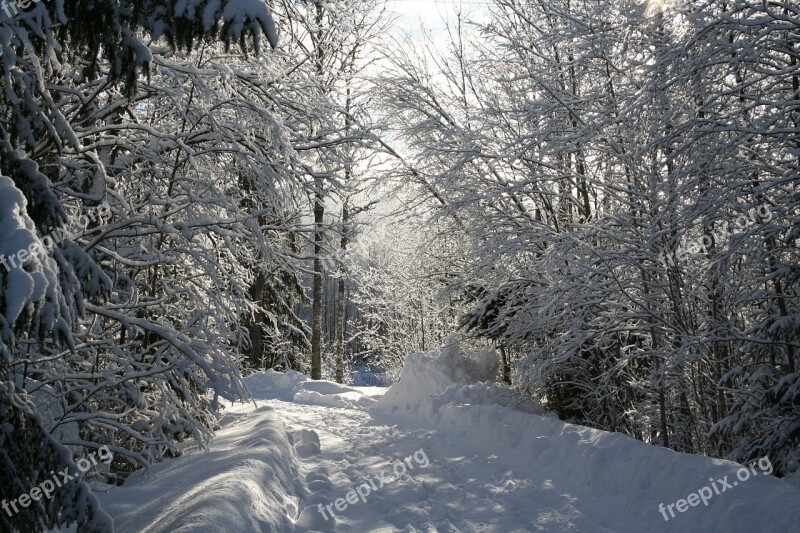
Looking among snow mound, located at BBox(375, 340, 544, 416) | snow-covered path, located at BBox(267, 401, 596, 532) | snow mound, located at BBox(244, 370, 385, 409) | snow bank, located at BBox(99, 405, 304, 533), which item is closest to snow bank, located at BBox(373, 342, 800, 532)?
snow-covered path, located at BBox(267, 401, 596, 532)

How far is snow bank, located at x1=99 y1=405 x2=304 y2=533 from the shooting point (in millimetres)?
3752

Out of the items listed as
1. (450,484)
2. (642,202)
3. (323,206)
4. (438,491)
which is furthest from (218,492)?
(642,202)

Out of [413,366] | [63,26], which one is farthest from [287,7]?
[413,366]

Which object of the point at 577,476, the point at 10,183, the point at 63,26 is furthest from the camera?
the point at 577,476

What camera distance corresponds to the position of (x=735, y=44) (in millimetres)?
5066

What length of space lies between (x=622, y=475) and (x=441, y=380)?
705 centimetres

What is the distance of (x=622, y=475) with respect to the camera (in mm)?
5293

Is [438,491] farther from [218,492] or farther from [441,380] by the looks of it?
[441,380]

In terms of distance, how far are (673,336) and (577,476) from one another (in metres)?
2.58

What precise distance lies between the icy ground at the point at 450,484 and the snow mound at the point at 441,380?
5.21ft

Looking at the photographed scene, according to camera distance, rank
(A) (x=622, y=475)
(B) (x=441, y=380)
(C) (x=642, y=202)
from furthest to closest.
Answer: (B) (x=441, y=380), (C) (x=642, y=202), (A) (x=622, y=475)

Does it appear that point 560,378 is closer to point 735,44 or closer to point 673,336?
point 673,336

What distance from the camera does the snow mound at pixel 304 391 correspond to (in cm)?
1388

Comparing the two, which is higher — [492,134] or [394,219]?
[492,134]
